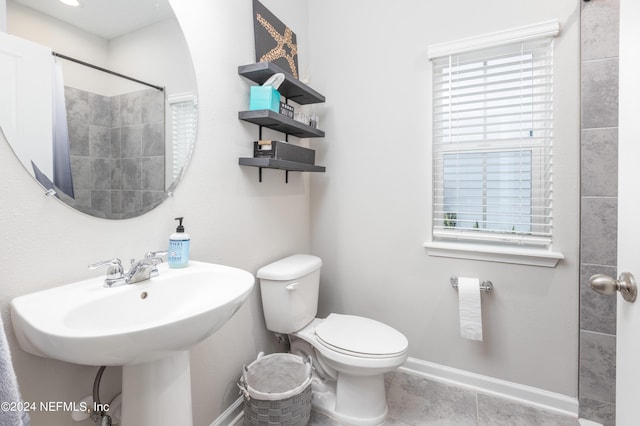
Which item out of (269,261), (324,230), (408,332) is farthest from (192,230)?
(408,332)

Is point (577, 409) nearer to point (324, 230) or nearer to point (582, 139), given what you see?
point (582, 139)

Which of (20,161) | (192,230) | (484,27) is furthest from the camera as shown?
(484,27)

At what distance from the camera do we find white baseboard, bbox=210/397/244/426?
1.44 metres

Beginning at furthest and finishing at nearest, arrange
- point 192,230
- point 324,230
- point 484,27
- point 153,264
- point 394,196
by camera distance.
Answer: point 324,230
point 394,196
point 484,27
point 192,230
point 153,264

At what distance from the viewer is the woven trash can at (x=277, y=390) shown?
1.34 meters

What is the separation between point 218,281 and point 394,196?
1.21m

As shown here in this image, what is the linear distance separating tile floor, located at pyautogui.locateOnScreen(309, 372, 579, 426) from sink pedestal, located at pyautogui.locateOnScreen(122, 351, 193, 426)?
0.90 metres

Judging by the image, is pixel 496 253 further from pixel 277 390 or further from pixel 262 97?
pixel 262 97

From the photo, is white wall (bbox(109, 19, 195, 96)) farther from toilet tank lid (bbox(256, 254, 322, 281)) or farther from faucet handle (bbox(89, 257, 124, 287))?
toilet tank lid (bbox(256, 254, 322, 281))

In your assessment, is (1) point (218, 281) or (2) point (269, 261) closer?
(1) point (218, 281)

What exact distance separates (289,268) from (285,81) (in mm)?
977

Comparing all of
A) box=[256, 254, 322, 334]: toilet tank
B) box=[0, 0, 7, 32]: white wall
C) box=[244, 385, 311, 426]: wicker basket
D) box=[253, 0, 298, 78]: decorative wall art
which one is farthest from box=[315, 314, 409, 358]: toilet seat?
box=[0, 0, 7, 32]: white wall

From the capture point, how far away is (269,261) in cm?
178

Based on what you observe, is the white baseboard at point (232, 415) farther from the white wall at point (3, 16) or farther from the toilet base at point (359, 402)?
the white wall at point (3, 16)
